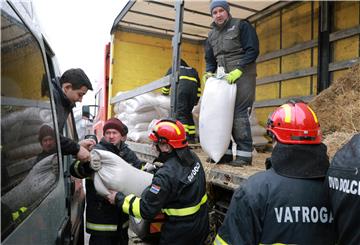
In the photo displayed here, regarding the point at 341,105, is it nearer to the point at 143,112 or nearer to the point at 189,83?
the point at 189,83

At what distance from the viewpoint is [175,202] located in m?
2.44

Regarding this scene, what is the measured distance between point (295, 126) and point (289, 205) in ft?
1.16

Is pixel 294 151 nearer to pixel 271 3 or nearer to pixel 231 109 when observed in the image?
pixel 231 109

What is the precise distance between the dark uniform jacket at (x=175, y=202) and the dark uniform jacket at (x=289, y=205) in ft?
2.92

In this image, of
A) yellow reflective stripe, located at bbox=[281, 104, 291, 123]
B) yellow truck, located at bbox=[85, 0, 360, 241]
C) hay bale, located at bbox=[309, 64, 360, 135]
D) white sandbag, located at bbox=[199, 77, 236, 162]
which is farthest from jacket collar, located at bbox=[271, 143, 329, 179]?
hay bale, located at bbox=[309, 64, 360, 135]

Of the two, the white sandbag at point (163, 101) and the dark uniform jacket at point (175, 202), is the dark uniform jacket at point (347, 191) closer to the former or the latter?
the dark uniform jacket at point (175, 202)

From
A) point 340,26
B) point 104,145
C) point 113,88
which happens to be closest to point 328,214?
point 104,145

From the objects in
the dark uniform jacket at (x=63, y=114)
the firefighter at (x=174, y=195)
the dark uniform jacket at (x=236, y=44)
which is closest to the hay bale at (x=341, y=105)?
the dark uniform jacket at (x=236, y=44)

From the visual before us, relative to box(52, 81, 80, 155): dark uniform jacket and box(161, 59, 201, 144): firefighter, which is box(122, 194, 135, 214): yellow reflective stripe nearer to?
box(52, 81, 80, 155): dark uniform jacket

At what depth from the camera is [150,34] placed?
655 centimetres

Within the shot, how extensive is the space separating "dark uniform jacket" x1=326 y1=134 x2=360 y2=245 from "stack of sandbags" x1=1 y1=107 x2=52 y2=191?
1151mm

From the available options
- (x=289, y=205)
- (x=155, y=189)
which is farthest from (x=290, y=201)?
(x=155, y=189)

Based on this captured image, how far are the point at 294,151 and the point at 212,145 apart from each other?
1643mm

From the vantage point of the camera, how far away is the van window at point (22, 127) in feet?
3.74
